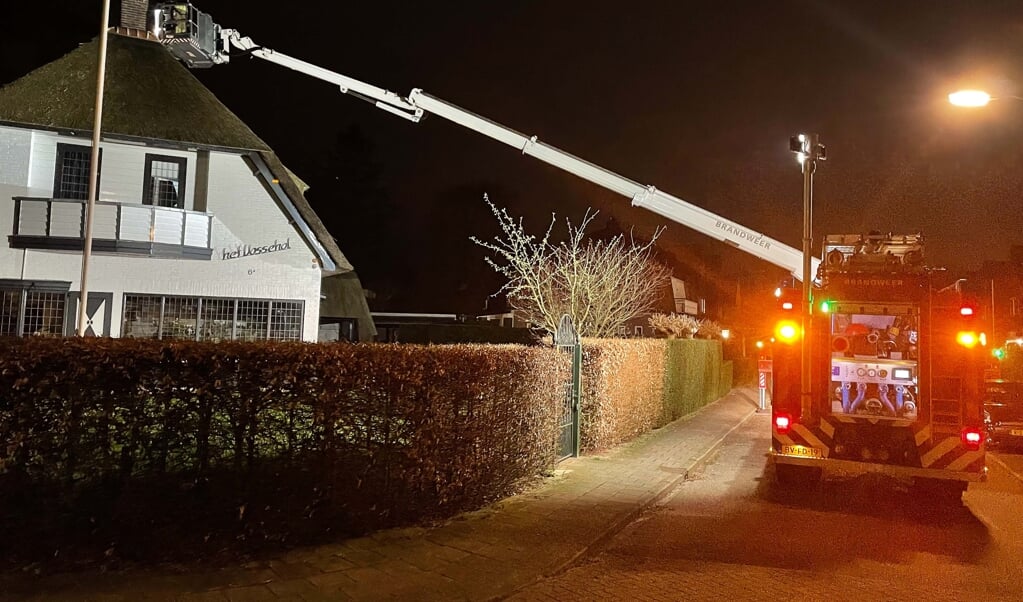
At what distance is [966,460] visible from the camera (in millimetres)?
9016

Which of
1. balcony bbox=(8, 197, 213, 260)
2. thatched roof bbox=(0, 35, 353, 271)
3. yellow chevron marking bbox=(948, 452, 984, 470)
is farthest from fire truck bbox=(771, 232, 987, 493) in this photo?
balcony bbox=(8, 197, 213, 260)

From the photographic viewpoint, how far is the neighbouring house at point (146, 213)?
1617 centimetres

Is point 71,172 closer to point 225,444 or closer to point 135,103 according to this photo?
point 135,103

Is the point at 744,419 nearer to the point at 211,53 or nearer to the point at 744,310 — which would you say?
the point at 211,53

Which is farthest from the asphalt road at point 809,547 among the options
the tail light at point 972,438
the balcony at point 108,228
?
the balcony at point 108,228

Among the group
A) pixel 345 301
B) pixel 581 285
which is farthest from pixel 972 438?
pixel 345 301

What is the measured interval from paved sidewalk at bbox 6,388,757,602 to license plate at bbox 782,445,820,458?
178 cm

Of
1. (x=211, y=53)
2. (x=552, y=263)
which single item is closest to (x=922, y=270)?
(x=552, y=263)

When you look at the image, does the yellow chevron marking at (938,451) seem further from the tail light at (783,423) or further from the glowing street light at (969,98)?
the glowing street light at (969,98)

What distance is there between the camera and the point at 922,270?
9898 mm

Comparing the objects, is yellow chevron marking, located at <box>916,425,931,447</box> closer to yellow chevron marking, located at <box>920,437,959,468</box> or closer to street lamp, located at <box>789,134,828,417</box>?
yellow chevron marking, located at <box>920,437,959,468</box>

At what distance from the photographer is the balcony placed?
52.3ft

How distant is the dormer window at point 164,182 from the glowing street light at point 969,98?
16.2m

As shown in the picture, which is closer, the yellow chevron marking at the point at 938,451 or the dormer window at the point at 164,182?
the yellow chevron marking at the point at 938,451
